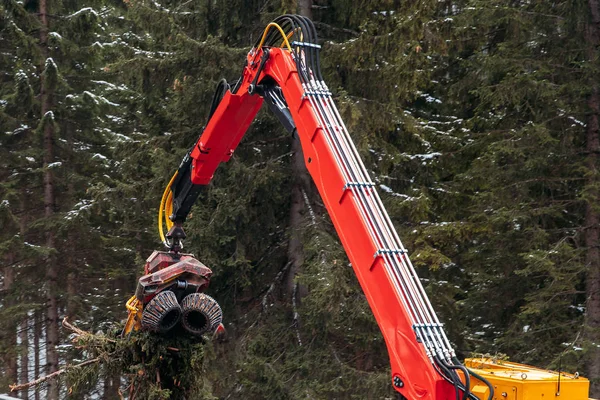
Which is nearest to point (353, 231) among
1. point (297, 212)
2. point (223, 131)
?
point (223, 131)

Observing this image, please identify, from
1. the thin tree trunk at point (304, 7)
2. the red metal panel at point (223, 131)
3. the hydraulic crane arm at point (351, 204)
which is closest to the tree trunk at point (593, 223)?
the thin tree trunk at point (304, 7)

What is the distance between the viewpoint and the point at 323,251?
44.0 feet

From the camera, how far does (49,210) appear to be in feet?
59.8

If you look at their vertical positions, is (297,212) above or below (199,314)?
above

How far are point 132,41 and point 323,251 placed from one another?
9503 mm

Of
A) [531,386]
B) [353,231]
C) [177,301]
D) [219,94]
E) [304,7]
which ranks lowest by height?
[531,386]

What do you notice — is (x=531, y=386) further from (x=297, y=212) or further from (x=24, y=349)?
(x=24, y=349)

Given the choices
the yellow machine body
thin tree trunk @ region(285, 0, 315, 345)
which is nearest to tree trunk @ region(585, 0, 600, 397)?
thin tree trunk @ region(285, 0, 315, 345)

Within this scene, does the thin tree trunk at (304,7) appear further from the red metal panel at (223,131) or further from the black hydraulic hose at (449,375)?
the black hydraulic hose at (449,375)

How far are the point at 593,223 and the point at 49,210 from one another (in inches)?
445

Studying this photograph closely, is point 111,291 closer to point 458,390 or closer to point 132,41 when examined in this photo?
point 132,41

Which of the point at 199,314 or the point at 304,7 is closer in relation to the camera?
the point at 199,314

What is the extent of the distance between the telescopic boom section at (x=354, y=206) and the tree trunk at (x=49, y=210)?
10.8m

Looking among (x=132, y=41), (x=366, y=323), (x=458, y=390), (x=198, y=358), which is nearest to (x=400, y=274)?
(x=458, y=390)
